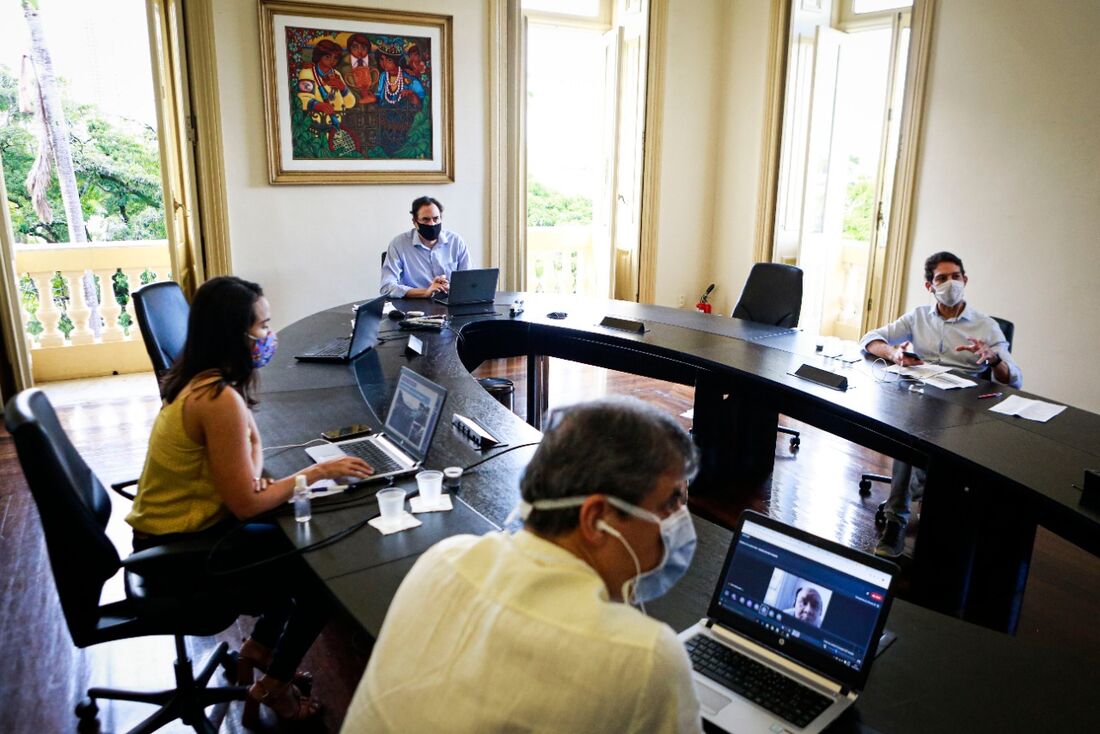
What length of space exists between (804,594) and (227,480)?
1.31 metres

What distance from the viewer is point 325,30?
510cm

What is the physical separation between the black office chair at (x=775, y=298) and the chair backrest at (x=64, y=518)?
3.26 m

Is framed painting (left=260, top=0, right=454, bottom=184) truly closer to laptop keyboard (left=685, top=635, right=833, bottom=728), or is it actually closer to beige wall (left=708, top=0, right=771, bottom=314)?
beige wall (left=708, top=0, right=771, bottom=314)

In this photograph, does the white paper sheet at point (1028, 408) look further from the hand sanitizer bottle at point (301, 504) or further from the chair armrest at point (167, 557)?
the chair armrest at point (167, 557)

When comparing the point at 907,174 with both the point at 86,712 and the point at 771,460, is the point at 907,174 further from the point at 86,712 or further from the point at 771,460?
the point at 86,712

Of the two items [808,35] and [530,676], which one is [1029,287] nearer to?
[808,35]

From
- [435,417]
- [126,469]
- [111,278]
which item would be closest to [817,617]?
[435,417]

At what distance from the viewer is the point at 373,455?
2.23 metres

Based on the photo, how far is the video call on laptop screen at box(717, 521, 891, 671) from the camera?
1.27m

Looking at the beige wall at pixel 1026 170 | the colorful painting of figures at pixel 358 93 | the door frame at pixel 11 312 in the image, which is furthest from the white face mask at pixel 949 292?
the door frame at pixel 11 312

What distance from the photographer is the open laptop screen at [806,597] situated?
1260 millimetres

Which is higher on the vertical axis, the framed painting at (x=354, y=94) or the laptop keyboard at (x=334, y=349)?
the framed painting at (x=354, y=94)

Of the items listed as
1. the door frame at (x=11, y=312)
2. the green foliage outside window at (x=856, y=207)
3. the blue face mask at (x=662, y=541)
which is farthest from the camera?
the green foliage outside window at (x=856, y=207)

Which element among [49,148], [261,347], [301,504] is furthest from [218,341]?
[49,148]
